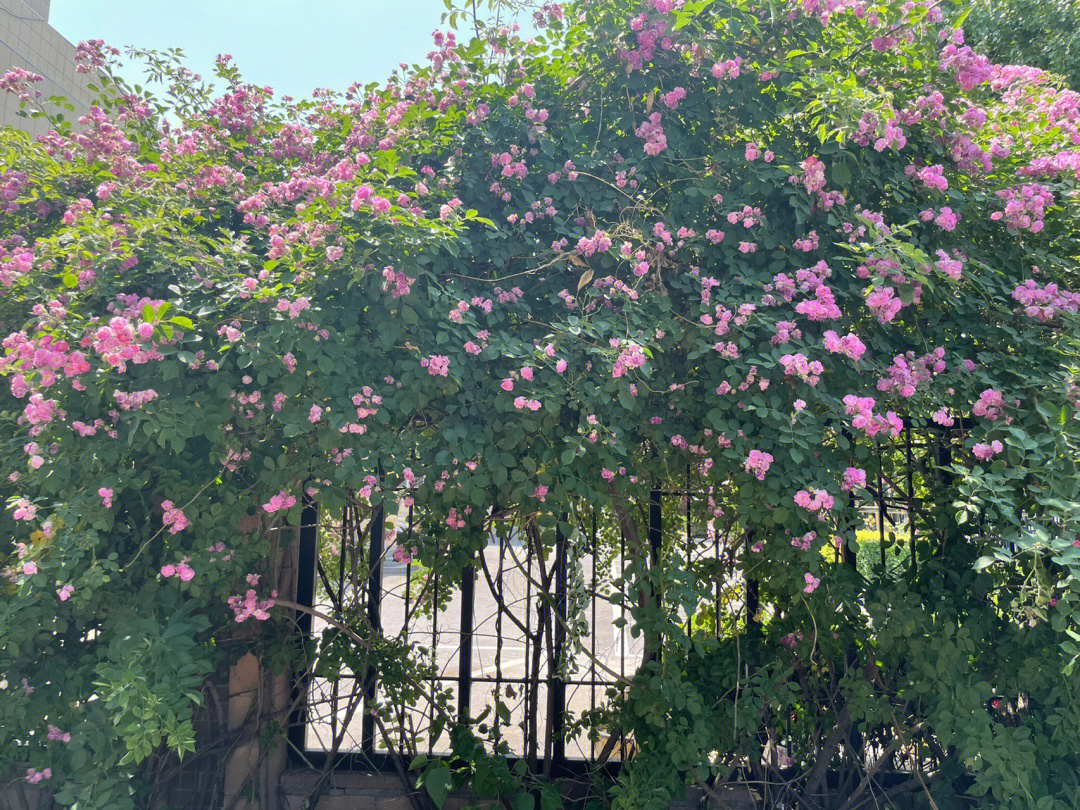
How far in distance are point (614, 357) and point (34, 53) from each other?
11611 mm

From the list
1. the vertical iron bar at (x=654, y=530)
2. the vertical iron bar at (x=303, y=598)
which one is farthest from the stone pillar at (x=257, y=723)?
the vertical iron bar at (x=654, y=530)

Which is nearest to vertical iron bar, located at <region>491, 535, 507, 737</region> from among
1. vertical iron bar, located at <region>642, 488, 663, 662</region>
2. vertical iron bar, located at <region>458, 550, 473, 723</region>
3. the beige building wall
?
vertical iron bar, located at <region>458, 550, 473, 723</region>

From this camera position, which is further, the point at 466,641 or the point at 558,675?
the point at 466,641

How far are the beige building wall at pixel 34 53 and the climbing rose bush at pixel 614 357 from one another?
8.63m

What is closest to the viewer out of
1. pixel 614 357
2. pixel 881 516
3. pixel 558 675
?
pixel 614 357

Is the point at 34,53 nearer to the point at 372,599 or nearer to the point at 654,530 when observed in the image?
the point at 372,599

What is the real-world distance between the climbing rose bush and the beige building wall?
28.3ft

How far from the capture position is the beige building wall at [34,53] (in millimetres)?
9547

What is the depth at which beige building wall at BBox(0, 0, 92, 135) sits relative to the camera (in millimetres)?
9547

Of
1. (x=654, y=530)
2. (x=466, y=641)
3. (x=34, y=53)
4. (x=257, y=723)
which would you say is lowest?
(x=257, y=723)

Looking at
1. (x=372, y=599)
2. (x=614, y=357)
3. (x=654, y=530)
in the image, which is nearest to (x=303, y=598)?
(x=372, y=599)

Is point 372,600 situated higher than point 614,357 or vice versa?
point 614,357

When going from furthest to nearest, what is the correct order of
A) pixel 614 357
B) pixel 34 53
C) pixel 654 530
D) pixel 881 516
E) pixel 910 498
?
pixel 34 53, pixel 654 530, pixel 881 516, pixel 910 498, pixel 614 357

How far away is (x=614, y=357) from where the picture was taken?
2.33 metres
